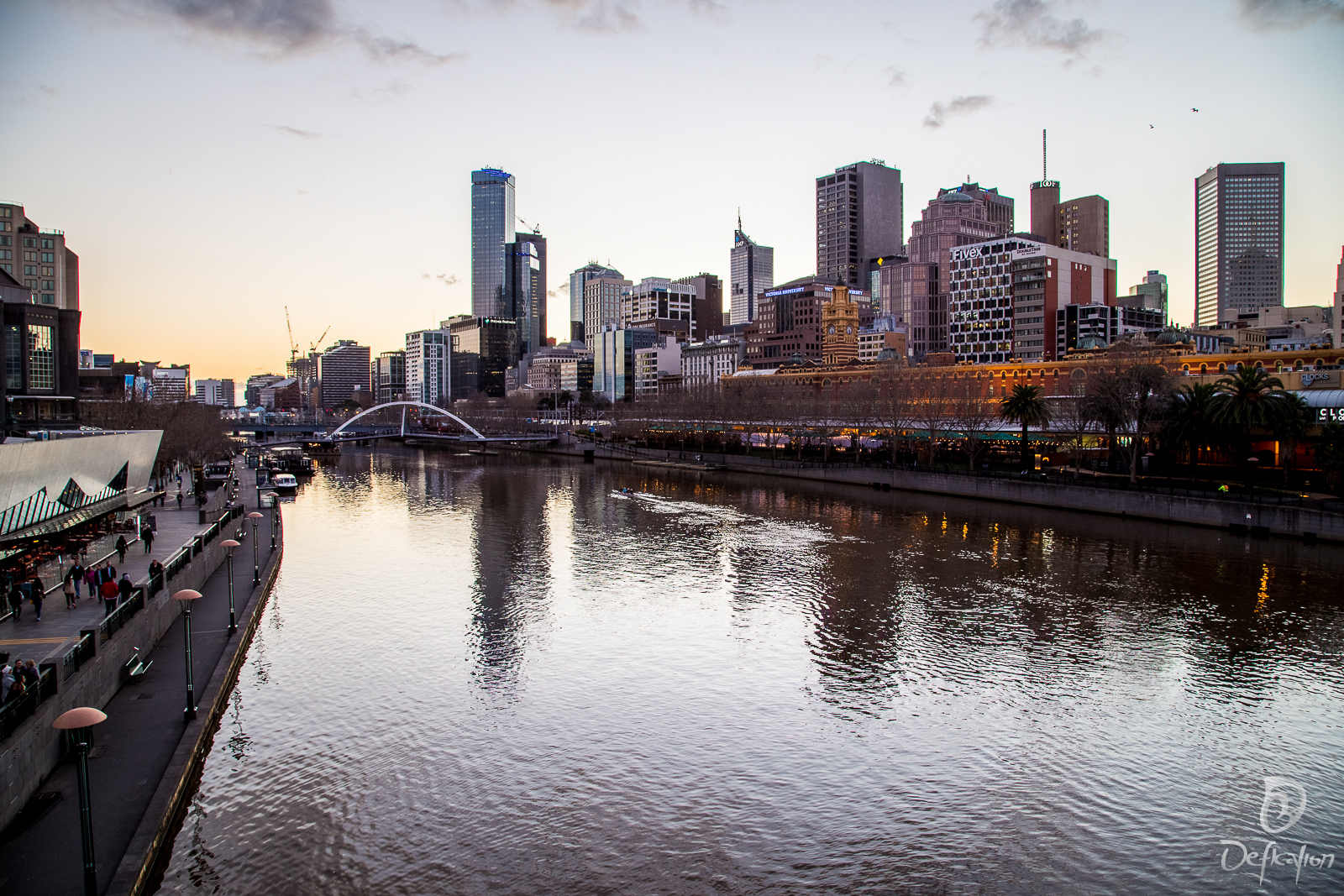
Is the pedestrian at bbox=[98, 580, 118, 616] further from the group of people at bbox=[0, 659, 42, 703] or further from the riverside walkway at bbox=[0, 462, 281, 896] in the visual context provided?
the group of people at bbox=[0, 659, 42, 703]

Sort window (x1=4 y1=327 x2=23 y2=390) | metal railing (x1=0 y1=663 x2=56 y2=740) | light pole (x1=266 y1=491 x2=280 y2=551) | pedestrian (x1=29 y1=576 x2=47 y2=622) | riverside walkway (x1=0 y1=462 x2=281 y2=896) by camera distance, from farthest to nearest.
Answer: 1. window (x1=4 y1=327 x2=23 y2=390)
2. light pole (x1=266 y1=491 x2=280 y2=551)
3. pedestrian (x1=29 y1=576 x2=47 y2=622)
4. metal railing (x1=0 y1=663 x2=56 y2=740)
5. riverside walkway (x1=0 y1=462 x2=281 y2=896)

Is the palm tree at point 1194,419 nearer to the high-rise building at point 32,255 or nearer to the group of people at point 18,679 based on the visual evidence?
the group of people at point 18,679

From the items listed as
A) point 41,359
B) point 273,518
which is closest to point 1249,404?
point 273,518

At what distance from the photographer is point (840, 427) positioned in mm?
81625

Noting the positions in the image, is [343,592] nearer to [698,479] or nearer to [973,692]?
[973,692]

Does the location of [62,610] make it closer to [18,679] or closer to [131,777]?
[18,679]

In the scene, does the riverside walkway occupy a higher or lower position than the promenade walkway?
lower

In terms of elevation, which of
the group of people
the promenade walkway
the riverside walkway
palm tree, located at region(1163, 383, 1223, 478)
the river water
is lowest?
the river water

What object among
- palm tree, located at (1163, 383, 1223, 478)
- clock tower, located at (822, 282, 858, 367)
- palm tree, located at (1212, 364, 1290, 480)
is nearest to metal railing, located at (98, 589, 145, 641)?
palm tree, located at (1212, 364, 1290, 480)

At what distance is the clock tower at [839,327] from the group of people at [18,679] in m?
154

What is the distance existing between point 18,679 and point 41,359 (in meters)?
76.4

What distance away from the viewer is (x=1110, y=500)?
156ft

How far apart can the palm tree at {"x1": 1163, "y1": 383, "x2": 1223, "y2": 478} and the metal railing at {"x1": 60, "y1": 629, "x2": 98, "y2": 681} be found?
5140cm

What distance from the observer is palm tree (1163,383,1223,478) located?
48.2 meters
